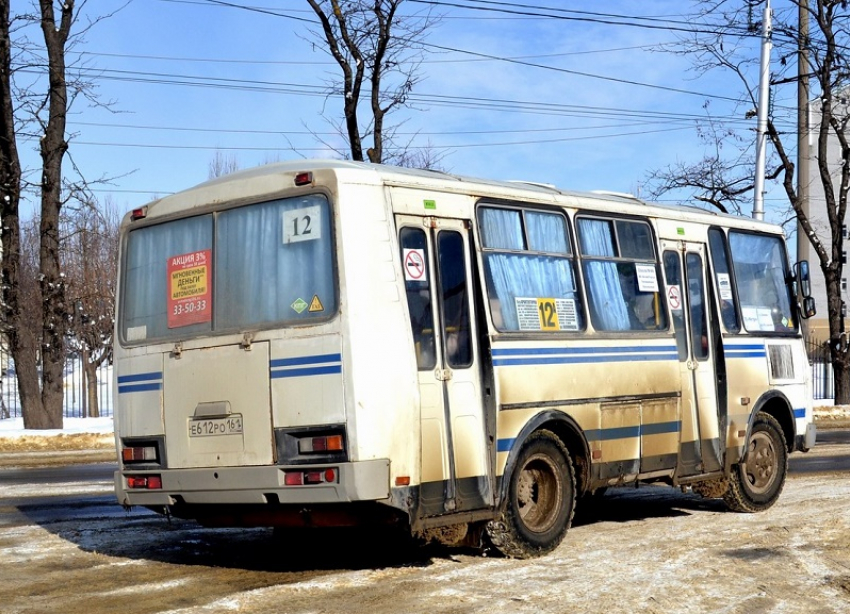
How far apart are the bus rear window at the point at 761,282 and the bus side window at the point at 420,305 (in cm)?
484

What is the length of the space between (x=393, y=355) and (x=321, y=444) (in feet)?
2.46

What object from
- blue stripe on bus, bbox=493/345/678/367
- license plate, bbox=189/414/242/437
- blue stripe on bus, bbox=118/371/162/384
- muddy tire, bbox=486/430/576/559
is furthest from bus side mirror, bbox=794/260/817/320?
blue stripe on bus, bbox=118/371/162/384

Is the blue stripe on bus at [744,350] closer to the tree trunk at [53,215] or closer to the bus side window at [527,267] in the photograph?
the bus side window at [527,267]

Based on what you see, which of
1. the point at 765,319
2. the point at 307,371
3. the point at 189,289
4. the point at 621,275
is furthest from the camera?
the point at 765,319

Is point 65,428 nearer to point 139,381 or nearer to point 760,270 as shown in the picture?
point 760,270

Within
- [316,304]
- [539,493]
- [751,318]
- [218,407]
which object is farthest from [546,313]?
[751,318]

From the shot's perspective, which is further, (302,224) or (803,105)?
(803,105)

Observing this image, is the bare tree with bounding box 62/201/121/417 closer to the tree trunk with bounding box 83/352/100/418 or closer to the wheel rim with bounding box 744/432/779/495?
the tree trunk with bounding box 83/352/100/418

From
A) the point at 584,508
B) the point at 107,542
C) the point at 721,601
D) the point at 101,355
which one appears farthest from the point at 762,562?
the point at 101,355

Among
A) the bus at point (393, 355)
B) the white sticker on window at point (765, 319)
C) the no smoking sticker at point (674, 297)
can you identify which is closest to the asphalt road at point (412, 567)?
the bus at point (393, 355)

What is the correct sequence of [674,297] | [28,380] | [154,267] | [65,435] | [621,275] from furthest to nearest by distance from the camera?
[28,380]
[65,435]
[674,297]
[621,275]
[154,267]

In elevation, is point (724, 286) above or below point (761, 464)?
above

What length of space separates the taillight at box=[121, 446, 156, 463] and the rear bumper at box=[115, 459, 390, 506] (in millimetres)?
89

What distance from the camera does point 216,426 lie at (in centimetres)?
845
